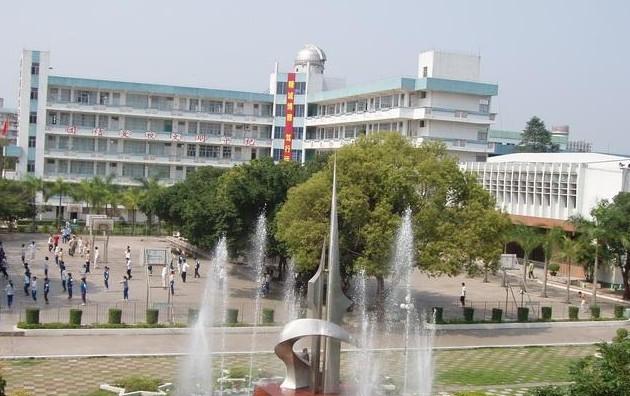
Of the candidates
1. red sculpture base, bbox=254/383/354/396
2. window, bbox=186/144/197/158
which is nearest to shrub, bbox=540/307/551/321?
red sculpture base, bbox=254/383/354/396

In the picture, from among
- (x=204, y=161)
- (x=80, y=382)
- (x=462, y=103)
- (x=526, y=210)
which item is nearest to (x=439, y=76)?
(x=462, y=103)

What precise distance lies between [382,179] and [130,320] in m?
10.6

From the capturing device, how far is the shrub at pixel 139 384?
20.0m

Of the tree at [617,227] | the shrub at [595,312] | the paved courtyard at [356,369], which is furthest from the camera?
the tree at [617,227]

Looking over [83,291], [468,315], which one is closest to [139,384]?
[83,291]

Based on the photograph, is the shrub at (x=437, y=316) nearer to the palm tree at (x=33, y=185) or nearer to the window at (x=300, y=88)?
the palm tree at (x=33, y=185)

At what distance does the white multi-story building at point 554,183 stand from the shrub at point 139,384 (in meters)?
29.3

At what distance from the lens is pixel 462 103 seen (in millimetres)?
59375

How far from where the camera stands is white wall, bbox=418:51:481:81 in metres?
60.8

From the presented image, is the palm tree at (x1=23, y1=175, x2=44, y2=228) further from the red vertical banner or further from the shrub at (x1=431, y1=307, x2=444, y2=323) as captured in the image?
the shrub at (x1=431, y1=307, x2=444, y2=323)

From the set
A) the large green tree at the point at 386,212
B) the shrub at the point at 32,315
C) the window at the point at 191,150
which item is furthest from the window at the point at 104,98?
→ the shrub at the point at 32,315

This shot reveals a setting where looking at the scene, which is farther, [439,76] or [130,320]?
[439,76]

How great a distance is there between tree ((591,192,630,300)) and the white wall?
23.7 metres

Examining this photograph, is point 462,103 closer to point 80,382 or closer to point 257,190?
point 257,190
